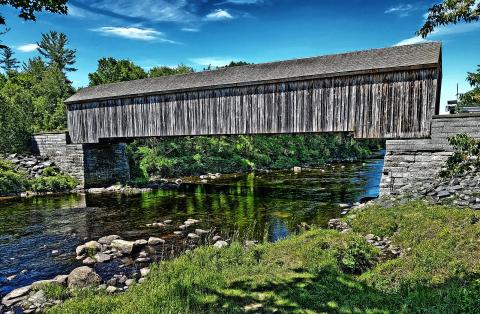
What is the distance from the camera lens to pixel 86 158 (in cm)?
2172

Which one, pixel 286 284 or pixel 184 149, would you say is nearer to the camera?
pixel 286 284

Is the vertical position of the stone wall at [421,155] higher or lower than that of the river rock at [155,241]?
higher

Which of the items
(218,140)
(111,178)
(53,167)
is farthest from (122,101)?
(218,140)

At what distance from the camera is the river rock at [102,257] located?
8.35 meters

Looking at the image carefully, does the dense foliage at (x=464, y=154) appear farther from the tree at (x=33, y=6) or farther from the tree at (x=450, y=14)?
the tree at (x=33, y=6)

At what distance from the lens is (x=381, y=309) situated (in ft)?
15.3

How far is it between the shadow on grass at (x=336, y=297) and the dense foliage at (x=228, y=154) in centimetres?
2035

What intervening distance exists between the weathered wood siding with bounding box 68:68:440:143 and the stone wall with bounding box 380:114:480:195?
0.50 meters

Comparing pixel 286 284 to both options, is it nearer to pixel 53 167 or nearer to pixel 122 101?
pixel 122 101

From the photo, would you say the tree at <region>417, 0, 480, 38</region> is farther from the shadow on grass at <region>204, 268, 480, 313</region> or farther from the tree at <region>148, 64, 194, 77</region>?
the tree at <region>148, 64, 194, 77</region>

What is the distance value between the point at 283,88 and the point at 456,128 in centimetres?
710

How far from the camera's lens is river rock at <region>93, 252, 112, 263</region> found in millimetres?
8352

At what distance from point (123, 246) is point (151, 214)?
469 centimetres

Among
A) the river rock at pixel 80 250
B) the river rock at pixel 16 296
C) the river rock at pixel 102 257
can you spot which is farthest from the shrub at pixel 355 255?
the river rock at pixel 80 250
